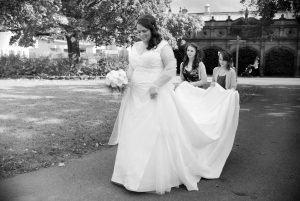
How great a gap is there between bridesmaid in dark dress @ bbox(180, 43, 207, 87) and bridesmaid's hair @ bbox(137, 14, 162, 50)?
200 cm

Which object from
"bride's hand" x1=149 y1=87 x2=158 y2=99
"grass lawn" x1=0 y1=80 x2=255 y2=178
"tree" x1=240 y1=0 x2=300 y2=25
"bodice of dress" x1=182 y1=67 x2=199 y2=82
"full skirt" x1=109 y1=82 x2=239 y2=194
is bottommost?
"grass lawn" x1=0 y1=80 x2=255 y2=178

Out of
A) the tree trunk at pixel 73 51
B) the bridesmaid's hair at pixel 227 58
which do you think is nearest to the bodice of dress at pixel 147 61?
the bridesmaid's hair at pixel 227 58

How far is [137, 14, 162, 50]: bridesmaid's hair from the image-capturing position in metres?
4.92

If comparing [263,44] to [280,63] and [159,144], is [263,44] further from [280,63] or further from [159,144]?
[159,144]

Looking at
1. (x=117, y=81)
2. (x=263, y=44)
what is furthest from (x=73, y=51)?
(x=263, y=44)

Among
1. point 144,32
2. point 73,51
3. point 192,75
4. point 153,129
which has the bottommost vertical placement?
point 153,129

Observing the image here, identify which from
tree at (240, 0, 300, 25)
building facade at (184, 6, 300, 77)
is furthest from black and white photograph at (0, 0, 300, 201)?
Answer: building facade at (184, 6, 300, 77)

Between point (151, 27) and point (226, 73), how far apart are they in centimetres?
285

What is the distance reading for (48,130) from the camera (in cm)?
905

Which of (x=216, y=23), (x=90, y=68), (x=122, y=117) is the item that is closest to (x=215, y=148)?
(x=122, y=117)

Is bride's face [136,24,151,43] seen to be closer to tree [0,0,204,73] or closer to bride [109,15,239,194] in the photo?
bride [109,15,239,194]

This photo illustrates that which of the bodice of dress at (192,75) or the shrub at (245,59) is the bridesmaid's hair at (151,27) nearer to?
the bodice of dress at (192,75)

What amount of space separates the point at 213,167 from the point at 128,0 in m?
22.9

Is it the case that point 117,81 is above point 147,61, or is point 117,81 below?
below
